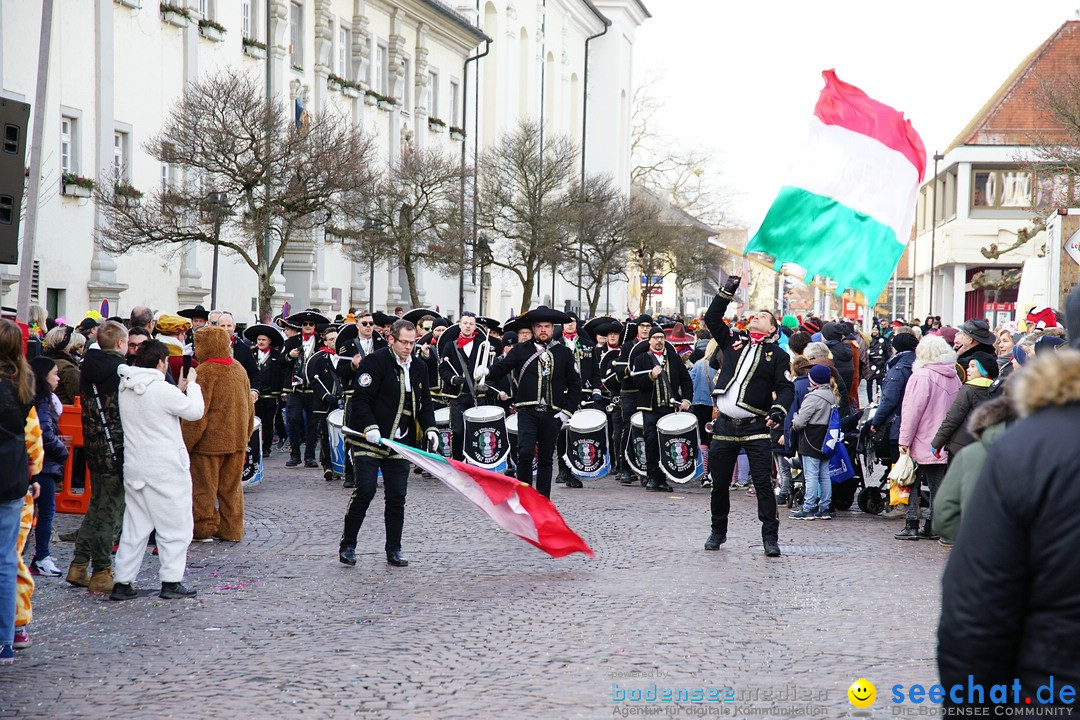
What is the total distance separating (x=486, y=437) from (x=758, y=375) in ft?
20.2

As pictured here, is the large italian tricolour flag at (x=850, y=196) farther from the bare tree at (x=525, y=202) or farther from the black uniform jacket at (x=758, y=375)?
the bare tree at (x=525, y=202)

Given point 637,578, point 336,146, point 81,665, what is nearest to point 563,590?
point 637,578

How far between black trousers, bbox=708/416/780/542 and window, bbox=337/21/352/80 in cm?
3160

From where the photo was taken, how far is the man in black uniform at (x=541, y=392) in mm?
14211

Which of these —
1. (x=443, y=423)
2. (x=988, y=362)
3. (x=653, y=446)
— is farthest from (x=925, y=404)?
(x=443, y=423)

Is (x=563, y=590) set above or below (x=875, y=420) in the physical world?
below

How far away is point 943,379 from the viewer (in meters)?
12.6

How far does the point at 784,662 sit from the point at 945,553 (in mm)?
4665

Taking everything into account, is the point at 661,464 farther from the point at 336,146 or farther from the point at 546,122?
the point at 546,122

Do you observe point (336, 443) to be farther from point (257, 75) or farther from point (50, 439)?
point (257, 75)

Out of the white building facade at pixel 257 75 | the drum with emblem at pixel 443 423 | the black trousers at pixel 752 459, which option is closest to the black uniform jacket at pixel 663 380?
the drum with emblem at pixel 443 423

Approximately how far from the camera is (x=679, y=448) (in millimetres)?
16656

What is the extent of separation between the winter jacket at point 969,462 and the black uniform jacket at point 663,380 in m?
11.7

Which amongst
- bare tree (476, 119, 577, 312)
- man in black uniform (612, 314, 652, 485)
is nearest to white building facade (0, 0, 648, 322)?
bare tree (476, 119, 577, 312)
